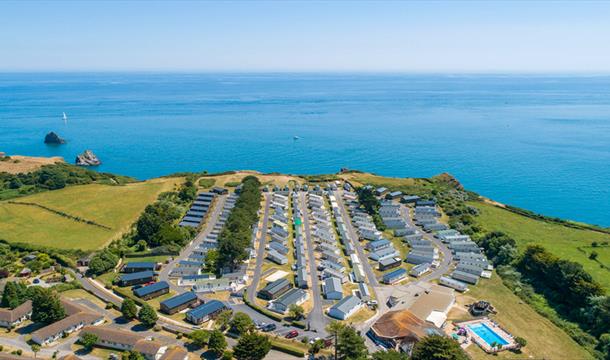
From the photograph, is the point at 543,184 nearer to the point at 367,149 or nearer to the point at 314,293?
the point at 367,149

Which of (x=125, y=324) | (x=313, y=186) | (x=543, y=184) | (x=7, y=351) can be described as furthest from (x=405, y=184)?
(x=7, y=351)

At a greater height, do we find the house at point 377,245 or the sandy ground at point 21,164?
the sandy ground at point 21,164

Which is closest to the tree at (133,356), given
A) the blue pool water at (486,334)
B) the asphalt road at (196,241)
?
the asphalt road at (196,241)

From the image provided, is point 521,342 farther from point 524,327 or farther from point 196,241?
point 196,241

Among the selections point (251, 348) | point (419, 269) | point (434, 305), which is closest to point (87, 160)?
point (419, 269)

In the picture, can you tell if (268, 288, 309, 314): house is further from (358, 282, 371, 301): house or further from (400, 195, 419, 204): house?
(400, 195, 419, 204): house

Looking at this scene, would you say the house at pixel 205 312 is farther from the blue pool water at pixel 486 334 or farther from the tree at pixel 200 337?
the blue pool water at pixel 486 334
